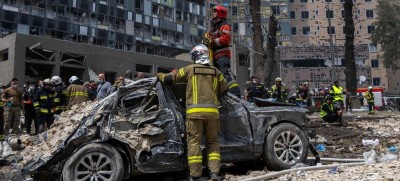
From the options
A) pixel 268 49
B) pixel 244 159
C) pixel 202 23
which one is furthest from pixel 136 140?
pixel 202 23

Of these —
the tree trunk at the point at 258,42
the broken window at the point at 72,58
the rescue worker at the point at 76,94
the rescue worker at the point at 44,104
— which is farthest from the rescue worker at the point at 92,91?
the broken window at the point at 72,58

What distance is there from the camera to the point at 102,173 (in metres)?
4.85

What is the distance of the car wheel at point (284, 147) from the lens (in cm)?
567

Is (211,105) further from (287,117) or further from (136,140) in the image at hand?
(287,117)

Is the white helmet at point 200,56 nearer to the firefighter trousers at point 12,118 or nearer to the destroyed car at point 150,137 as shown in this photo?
the destroyed car at point 150,137

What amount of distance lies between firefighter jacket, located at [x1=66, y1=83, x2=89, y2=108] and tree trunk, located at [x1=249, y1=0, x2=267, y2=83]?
669 centimetres

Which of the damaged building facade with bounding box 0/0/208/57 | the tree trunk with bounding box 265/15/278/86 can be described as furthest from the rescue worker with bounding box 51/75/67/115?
the damaged building facade with bounding box 0/0/208/57

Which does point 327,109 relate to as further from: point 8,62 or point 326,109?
point 8,62

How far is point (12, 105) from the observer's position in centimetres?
1048

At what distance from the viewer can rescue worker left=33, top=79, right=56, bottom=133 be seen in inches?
403

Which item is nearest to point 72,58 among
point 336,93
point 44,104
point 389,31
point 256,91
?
point 44,104

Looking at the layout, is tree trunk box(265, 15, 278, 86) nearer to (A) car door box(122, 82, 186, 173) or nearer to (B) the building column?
(A) car door box(122, 82, 186, 173)

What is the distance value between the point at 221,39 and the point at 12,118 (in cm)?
688

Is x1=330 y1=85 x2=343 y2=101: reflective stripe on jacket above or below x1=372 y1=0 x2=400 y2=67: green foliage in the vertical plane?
below
